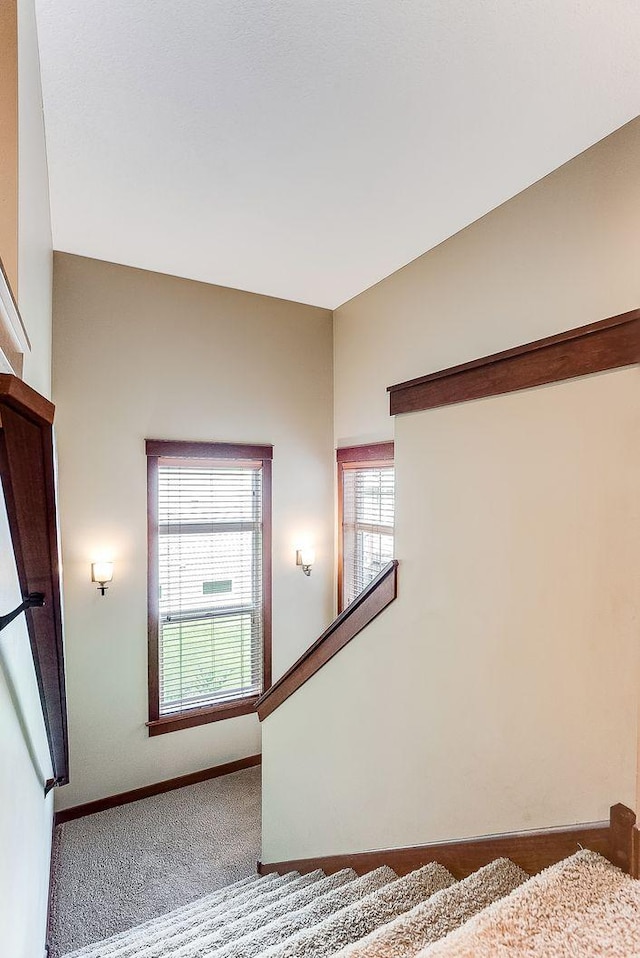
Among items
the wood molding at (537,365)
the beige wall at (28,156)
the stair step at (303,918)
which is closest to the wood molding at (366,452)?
the wood molding at (537,365)

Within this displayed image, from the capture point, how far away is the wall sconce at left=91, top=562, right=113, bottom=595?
3.39 meters

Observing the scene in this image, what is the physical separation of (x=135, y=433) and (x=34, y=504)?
269 cm

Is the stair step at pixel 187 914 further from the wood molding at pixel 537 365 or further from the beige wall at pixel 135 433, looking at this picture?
the wood molding at pixel 537 365

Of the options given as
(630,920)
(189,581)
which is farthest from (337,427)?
(630,920)

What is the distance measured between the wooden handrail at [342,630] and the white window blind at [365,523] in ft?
5.30

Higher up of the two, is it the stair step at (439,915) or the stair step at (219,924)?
the stair step at (439,915)

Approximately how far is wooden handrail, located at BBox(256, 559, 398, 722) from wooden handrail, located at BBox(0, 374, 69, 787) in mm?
982

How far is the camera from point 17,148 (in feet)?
4.22

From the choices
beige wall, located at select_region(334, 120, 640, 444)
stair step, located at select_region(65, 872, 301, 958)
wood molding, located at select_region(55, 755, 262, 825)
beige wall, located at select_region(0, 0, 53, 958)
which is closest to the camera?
beige wall, located at select_region(0, 0, 53, 958)

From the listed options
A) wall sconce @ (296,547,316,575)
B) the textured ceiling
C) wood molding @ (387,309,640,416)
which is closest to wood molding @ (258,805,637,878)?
wood molding @ (387,309,640,416)

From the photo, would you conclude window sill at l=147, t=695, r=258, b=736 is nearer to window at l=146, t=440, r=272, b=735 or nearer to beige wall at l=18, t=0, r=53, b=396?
window at l=146, t=440, r=272, b=735

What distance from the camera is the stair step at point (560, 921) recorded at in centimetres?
90

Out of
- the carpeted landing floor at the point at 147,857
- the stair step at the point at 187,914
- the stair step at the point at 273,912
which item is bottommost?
the carpeted landing floor at the point at 147,857

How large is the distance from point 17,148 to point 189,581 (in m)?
3.03
